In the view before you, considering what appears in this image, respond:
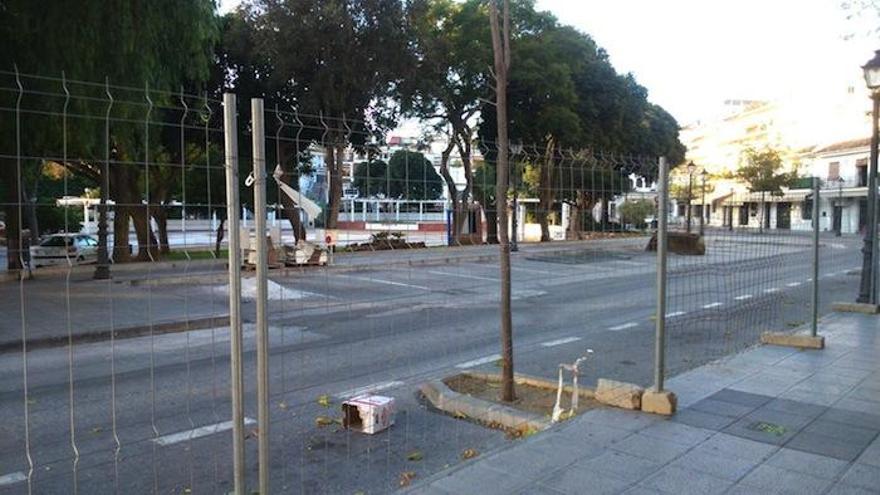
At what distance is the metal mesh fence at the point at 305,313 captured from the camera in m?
5.12

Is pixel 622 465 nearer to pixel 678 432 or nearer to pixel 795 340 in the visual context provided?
pixel 678 432

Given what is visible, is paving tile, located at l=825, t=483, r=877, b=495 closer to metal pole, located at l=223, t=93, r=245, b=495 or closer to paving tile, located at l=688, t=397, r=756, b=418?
paving tile, located at l=688, t=397, r=756, b=418

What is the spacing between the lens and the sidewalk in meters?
4.28

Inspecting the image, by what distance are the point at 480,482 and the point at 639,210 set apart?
41.2 meters

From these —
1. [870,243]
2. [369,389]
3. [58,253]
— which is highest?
→ [870,243]

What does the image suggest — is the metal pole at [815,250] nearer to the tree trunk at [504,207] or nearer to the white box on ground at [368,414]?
the tree trunk at [504,207]

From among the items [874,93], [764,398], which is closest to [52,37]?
[764,398]

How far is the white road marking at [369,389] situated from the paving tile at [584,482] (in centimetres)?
313

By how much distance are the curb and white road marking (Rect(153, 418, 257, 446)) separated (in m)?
3.77

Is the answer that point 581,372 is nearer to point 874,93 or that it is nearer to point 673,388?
point 673,388

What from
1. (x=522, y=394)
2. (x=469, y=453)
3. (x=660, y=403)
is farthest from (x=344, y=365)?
(x=660, y=403)

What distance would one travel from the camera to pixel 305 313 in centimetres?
1363

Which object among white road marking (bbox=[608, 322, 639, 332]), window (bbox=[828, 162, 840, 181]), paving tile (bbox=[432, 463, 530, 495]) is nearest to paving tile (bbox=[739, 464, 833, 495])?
paving tile (bbox=[432, 463, 530, 495])

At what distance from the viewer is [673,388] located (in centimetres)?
654
